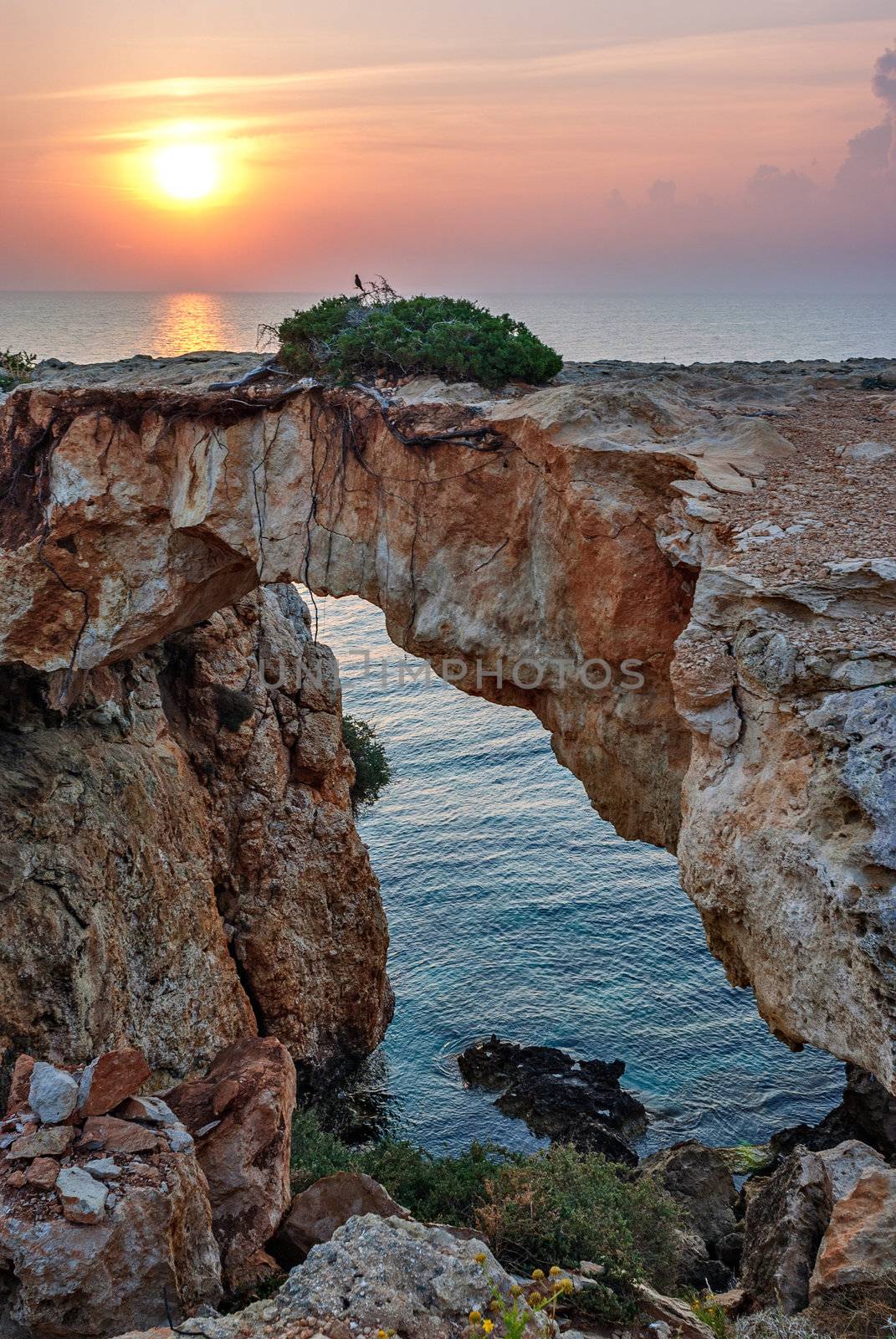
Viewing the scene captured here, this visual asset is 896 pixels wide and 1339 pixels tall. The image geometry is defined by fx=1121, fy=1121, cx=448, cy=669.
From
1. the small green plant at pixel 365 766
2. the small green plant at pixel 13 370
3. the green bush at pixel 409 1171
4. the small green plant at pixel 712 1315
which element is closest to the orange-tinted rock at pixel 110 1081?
the green bush at pixel 409 1171

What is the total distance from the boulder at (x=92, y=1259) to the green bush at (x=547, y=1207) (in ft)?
12.9

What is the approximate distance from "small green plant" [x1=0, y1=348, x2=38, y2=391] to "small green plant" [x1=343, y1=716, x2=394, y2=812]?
573 inches

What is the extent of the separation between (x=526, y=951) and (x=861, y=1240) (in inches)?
618

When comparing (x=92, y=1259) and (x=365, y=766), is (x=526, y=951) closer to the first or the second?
(x=365, y=766)

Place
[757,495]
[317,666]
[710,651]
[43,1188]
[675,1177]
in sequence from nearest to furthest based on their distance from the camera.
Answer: [710,651]
[43,1188]
[757,495]
[675,1177]
[317,666]

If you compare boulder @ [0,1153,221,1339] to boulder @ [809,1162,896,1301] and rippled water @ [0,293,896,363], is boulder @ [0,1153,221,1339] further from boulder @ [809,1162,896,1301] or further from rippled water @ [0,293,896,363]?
rippled water @ [0,293,896,363]

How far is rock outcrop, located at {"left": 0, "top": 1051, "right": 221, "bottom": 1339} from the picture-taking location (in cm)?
923

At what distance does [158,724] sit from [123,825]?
231 centimetres

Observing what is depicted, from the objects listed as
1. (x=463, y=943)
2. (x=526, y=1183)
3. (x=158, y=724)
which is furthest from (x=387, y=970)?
(x=526, y=1183)

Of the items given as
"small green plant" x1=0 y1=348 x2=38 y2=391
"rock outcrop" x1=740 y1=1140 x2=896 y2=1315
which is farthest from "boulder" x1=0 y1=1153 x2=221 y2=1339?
"small green plant" x1=0 y1=348 x2=38 y2=391

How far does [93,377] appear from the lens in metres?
16.1

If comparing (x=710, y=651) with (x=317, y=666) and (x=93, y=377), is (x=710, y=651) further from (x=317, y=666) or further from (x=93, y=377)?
(x=317, y=666)

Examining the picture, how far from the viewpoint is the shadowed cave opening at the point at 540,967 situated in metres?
20.7

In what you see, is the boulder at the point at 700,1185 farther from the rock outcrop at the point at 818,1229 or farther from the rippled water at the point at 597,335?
the rippled water at the point at 597,335
